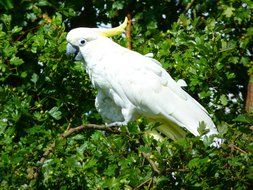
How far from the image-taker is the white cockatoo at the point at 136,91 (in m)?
3.02

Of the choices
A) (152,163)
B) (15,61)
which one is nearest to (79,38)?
(15,61)

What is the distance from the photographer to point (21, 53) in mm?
3861

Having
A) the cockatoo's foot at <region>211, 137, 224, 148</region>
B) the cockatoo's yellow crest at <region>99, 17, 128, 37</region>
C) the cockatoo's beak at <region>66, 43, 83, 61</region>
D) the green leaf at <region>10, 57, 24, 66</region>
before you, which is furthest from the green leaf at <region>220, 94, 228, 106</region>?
the green leaf at <region>10, 57, 24, 66</region>

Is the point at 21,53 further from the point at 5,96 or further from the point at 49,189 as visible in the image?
the point at 49,189

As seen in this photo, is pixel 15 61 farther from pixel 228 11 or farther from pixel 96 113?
pixel 228 11

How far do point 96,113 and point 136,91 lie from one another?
0.46 meters

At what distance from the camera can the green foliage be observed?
94.3 inches

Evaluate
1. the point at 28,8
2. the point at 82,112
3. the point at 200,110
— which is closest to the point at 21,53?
the point at 28,8

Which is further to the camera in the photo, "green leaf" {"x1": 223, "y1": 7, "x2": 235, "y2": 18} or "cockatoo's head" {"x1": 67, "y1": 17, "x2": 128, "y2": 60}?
"green leaf" {"x1": 223, "y1": 7, "x2": 235, "y2": 18}

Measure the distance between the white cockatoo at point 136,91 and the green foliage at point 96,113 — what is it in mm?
173

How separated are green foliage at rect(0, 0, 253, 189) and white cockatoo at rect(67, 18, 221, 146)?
0.17 m

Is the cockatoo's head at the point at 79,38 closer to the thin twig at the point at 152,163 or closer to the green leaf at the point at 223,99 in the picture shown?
the green leaf at the point at 223,99

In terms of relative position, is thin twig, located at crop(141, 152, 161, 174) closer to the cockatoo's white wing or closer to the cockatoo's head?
the cockatoo's white wing

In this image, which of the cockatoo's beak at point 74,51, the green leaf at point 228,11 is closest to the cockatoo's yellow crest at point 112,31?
the cockatoo's beak at point 74,51
